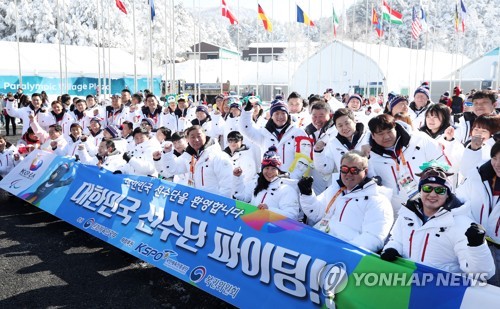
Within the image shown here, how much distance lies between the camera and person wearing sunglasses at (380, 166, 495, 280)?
3.19 m

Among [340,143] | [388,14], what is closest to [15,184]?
[340,143]

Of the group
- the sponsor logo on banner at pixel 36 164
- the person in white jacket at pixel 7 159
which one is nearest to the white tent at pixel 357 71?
the person in white jacket at pixel 7 159

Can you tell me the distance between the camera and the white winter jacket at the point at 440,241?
3.03 meters

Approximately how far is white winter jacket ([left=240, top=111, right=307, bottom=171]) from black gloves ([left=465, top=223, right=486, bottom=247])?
3.26 meters

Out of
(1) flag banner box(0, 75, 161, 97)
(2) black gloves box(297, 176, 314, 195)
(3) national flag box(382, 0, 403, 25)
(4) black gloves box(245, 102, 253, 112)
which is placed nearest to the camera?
(2) black gloves box(297, 176, 314, 195)

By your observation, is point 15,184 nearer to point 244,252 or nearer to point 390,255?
point 244,252

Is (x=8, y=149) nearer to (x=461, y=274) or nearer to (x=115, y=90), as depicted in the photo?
(x=461, y=274)

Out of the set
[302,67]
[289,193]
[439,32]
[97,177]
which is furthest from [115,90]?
[439,32]

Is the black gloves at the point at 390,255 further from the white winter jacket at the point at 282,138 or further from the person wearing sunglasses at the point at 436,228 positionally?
the white winter jacket at the point at 282,138

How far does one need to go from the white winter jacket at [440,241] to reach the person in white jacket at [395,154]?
1005mm

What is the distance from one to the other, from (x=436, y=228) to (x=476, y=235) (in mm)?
455

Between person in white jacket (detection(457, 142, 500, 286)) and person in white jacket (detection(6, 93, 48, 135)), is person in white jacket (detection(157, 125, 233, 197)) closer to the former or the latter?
person in white jacket (detection(457, 142, 500, 286))

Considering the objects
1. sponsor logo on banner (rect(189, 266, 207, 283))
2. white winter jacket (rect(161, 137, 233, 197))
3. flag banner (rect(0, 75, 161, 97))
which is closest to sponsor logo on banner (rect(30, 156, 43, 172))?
white winter jacket (rect(161, 137, 233, 197))

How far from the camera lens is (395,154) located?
449 centimetres
